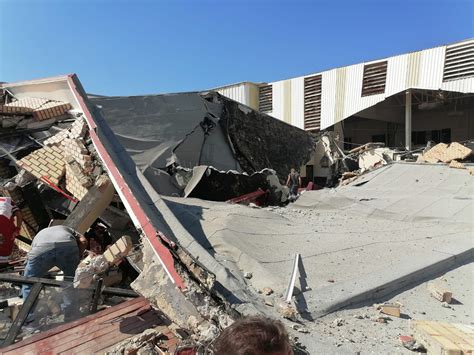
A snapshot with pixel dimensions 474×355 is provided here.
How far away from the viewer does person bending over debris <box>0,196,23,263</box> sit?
4.08 meters

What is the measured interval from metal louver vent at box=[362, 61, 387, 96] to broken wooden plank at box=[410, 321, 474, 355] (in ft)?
60.2

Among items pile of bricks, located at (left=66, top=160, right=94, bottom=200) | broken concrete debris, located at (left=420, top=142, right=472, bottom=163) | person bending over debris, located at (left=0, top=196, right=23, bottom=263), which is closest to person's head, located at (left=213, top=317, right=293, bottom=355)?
person bending over debris, located at (left=0, top=196, right=23, bottom=263)

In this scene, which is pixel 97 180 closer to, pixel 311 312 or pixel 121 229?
pixel 121 229

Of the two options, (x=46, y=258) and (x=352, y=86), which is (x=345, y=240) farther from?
(x=352, y=86)

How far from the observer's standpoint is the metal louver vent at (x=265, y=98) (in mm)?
23211

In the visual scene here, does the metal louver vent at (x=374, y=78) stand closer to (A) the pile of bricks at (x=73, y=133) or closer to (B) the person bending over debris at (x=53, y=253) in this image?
(A) the pile of bricks at (x=73, y=133)

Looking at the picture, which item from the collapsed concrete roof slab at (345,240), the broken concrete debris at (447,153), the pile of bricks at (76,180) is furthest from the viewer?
the broken concrete debris at (447,153)

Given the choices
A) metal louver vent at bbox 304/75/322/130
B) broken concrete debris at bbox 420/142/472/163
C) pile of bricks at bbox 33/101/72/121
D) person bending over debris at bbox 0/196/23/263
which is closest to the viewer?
person bending over debris at bbox 0/196/23/263

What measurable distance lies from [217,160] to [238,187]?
167 centimetres

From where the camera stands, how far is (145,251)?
3006mm

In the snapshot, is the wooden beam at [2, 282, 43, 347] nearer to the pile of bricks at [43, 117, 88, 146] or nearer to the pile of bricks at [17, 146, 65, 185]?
the pile of bricks at [17, 146, 65, 185]

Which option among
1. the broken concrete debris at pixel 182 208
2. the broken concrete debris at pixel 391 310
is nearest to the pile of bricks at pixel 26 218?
the broken concrete debris at pixel 182 208

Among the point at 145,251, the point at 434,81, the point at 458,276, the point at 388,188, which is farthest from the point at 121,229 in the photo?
the point at 434,81

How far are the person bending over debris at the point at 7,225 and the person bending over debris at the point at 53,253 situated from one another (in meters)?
0.87
